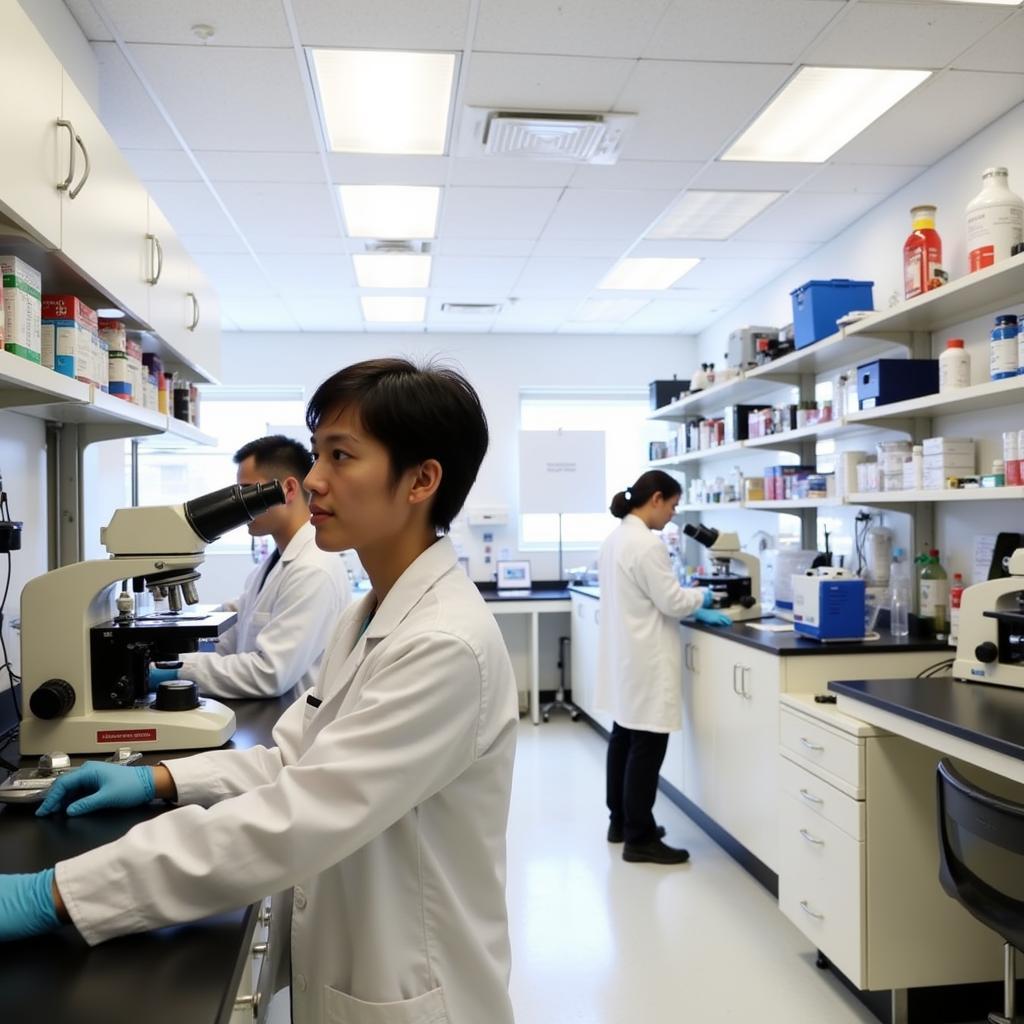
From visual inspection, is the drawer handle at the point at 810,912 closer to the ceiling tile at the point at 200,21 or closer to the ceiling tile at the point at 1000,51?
the ceiling tile at the point at 1000,51

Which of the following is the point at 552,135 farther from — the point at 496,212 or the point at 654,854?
the point at 654,854

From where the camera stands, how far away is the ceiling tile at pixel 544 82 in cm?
236

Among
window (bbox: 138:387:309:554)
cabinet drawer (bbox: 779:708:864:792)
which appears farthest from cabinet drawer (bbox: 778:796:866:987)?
window (bbox: 138:387:309:554)

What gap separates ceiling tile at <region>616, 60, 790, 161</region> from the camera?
245 cm

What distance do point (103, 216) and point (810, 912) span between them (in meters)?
2.48

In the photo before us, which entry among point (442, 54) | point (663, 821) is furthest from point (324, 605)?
point (663, 821)

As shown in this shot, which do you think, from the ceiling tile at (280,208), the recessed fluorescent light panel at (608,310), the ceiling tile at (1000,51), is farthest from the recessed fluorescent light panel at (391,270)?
the ceiling tile at (1000,51)

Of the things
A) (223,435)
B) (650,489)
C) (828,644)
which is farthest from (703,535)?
(223,435)

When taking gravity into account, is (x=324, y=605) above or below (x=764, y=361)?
below

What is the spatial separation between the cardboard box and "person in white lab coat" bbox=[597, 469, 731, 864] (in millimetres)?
2281

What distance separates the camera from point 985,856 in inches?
65.5

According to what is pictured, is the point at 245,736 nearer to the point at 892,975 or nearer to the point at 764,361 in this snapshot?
the point at 892,975

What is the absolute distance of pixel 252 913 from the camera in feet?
3.14

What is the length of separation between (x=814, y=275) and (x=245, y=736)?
3.59m
